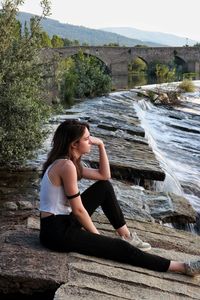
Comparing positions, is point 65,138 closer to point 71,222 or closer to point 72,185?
point 72,185

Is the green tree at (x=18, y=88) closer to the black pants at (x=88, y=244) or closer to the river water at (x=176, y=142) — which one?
the river water at (x=176, y=142)

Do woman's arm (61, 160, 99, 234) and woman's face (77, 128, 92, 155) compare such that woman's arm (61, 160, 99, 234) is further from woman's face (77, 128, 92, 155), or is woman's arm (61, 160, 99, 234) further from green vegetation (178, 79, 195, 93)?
green vegetation (178, 79, 195, 93)

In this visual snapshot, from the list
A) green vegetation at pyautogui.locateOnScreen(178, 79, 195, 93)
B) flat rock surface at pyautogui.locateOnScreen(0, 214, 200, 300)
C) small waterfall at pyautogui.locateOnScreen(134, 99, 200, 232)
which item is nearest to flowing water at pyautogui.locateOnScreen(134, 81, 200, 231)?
small waterfall at pyautogui.locateOnScreen(134, 99, 200, 232)

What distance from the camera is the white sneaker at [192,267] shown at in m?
4.36

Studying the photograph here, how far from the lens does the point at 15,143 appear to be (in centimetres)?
766

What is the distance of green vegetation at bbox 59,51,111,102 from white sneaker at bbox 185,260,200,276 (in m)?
15.8

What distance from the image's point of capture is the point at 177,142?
1337 centimetres


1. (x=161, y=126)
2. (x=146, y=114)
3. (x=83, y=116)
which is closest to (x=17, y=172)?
(x=83, y=116)

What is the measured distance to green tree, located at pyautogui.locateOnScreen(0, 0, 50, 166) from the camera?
25.0 feet

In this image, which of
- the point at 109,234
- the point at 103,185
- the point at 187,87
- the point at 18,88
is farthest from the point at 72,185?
the point at 187,87

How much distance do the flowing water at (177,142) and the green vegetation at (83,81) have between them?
221 centimetres

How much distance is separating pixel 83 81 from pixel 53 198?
57.2ft

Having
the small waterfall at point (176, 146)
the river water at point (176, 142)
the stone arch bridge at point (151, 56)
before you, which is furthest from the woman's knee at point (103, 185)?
the stone arch bridge at point (151, 56)

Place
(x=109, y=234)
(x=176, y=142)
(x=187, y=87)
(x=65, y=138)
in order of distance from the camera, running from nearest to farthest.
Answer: (x=65, y=138), (x=109, y=234), (x=176, y=142), (x=187, y=87)
